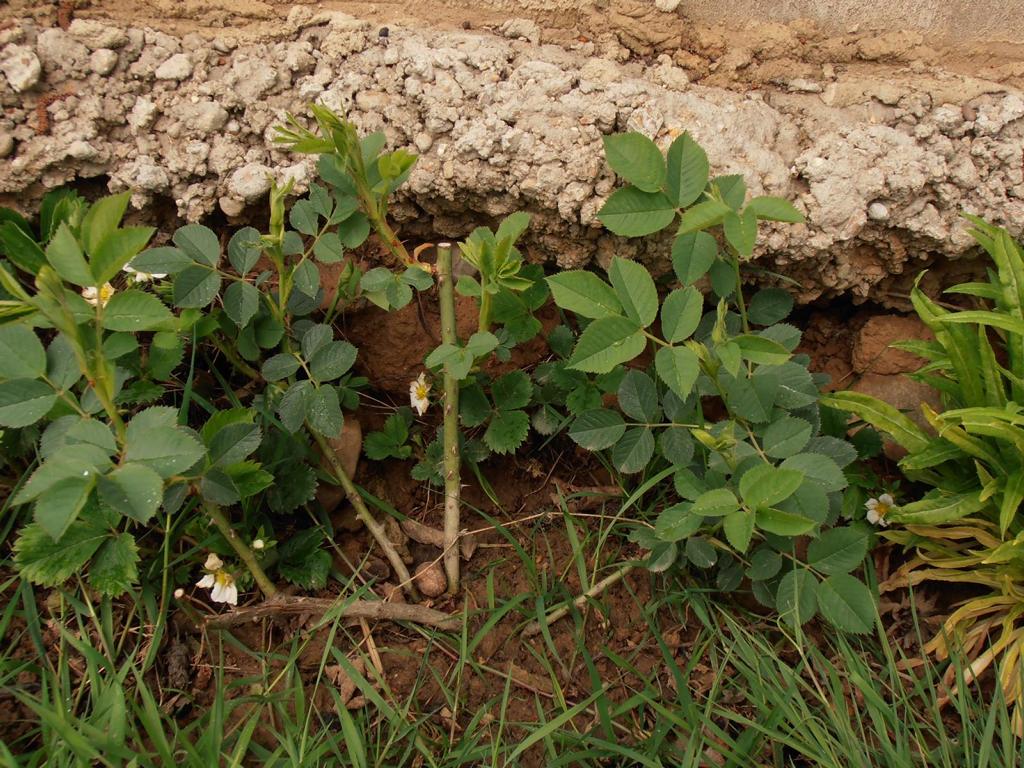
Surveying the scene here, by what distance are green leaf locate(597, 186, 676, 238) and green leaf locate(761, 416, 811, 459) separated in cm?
48

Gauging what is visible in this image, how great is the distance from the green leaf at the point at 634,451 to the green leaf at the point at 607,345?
10.5 inches

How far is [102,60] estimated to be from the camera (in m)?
1.91

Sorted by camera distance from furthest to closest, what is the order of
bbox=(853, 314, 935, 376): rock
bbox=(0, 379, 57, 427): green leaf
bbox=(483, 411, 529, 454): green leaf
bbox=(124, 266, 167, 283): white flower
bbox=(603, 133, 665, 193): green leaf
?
bbox=(853, 314, 935, 376): rock
bbox=(483, 411, 529, 454): green leaf
bbox=(124, 266, 167, 283): white flower
bbox=(603, 133, 665, 193): green leaf
bbox=(0, 379, 57, 427): green leaf

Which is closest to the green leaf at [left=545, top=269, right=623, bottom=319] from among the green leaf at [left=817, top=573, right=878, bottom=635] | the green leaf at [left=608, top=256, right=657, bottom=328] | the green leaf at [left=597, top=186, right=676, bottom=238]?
the green leaf at [left=608, top=256, right=657, bottom=328]

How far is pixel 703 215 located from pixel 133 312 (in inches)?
41.7

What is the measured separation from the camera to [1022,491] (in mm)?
1708

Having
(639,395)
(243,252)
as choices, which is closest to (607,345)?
(639,395)

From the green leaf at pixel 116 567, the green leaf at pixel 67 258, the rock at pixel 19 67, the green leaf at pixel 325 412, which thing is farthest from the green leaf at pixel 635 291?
the rock at pixel 19 67

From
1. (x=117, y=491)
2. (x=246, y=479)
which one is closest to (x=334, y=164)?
(x=246, y=479)

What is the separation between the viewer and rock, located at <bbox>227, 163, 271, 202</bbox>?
1.91 m

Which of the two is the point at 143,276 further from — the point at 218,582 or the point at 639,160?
the point at 639,160

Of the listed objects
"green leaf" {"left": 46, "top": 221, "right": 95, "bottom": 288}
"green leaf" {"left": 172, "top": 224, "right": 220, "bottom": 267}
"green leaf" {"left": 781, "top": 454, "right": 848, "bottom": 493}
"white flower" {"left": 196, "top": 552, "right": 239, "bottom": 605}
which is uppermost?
"green leaf" {"left": 46, "top": 221, "right": 95, "bottom": 288}

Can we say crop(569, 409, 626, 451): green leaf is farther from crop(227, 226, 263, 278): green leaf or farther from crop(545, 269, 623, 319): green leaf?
crop(227, 226, 263, 278): green leaf

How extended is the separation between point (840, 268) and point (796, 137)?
330mm
